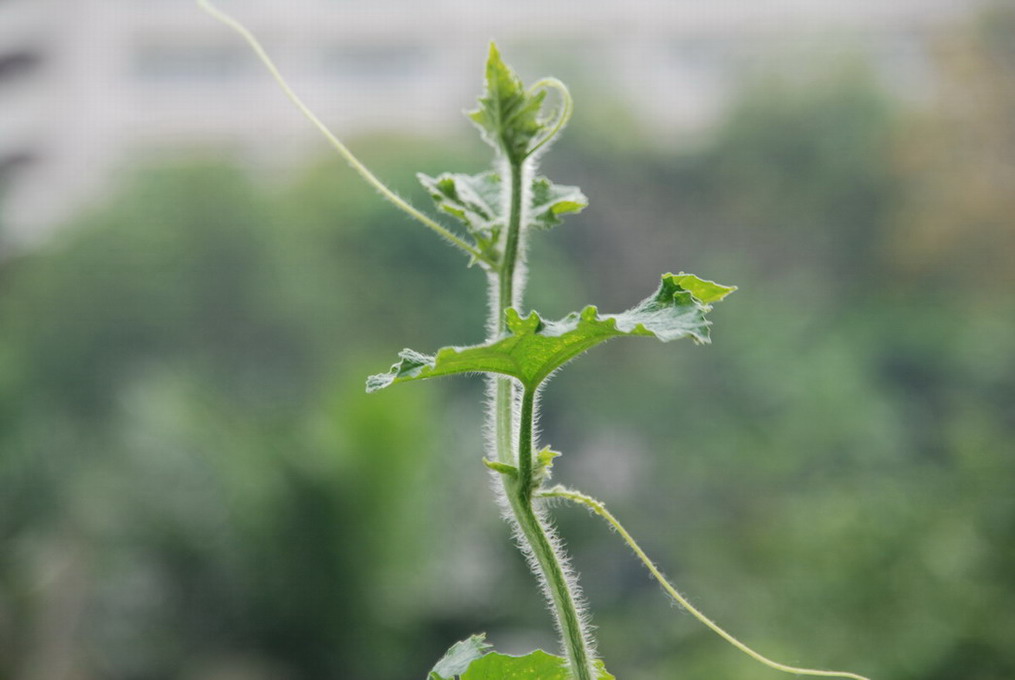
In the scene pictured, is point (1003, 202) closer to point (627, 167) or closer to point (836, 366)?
point (836, 366)

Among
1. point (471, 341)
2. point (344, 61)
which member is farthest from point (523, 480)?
point (344, 61)

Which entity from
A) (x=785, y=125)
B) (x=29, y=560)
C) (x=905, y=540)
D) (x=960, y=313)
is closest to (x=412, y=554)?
(x=29, y=560)

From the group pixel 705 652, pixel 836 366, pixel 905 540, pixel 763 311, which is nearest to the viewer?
pixel 905 540

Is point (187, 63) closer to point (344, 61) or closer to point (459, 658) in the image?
point (344, 61)

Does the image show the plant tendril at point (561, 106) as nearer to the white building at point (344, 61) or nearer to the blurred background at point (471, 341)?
the blurred background at point (471, 341)

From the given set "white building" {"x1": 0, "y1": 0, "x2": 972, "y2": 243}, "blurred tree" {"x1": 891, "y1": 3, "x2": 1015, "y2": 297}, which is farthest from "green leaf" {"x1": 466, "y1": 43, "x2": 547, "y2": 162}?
"white building" {"x1": 0, "y1": 0, "x2": 972, "y2": 243}

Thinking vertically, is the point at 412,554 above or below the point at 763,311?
below
